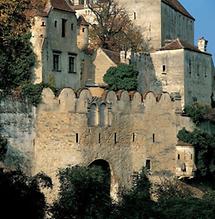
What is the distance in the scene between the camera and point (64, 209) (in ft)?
121

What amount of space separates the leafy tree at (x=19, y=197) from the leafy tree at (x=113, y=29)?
2435cm

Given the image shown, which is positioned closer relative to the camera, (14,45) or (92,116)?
(92,116)

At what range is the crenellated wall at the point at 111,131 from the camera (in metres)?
45.1

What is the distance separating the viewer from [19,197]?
118 ft

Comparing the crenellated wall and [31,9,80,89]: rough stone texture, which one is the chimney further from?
[31,9,80,89]: rough stone texture

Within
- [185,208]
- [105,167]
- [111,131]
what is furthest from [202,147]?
[185,208]

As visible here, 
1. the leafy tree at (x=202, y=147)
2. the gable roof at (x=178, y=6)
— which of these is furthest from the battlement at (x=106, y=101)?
the gable roof at (x=178, y=6)

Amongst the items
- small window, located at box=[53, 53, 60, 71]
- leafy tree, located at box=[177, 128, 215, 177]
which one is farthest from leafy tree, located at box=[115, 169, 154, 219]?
small window, located at box=[53, 53, 60, 71]

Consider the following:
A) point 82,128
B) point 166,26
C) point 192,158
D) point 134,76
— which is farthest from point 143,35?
point 82,128

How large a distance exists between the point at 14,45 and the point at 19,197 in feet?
47.5

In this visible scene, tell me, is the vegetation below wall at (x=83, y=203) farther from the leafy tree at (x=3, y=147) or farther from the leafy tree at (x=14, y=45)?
the leafy tree at (x=14, y=45)

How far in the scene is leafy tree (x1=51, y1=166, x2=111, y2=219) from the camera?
36.6 meters

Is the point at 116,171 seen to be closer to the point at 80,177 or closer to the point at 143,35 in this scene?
the point at 80,177

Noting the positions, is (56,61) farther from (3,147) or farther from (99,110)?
(3,147)
